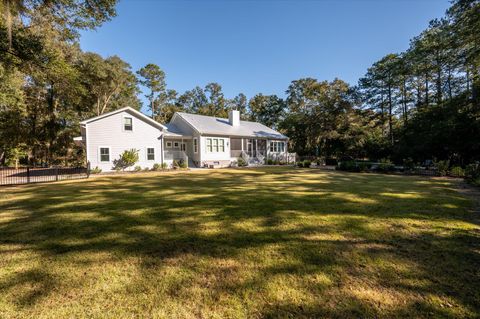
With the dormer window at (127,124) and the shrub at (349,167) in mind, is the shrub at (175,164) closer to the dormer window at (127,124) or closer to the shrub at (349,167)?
the dormer window at (127,124)

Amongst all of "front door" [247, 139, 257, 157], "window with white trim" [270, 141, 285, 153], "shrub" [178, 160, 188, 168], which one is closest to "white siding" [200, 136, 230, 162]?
"shrub" [178, 160, 188, 168]

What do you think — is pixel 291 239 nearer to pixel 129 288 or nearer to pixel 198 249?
pixel 198 249

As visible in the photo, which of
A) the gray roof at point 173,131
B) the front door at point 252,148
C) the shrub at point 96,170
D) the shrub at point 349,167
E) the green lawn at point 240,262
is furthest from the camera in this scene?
the front door at point 252,148

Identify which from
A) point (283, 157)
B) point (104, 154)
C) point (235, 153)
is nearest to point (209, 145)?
point (235, 153)

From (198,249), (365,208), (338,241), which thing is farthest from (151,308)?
(365,208)

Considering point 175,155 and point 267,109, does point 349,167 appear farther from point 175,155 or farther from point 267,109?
point 267,109

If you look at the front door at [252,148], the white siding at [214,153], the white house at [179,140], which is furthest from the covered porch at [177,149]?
the front door at [252,148]

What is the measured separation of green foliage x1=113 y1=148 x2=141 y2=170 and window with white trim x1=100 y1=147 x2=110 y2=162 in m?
0.62

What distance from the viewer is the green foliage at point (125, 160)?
1742 cm

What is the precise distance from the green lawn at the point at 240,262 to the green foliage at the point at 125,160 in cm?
1197

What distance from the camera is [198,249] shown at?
3.60 m

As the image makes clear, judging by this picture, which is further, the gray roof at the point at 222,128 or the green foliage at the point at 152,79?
the green foliage at the point at 152,79

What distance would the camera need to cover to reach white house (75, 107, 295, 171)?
1688 centimetres

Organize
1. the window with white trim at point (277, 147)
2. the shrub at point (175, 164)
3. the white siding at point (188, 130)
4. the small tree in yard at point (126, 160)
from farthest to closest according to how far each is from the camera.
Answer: the window with white trim at point (277, 147), the white siding at point (188, 130), the shrub at point (175, 164), the small tree in yard at point (126, 160)
